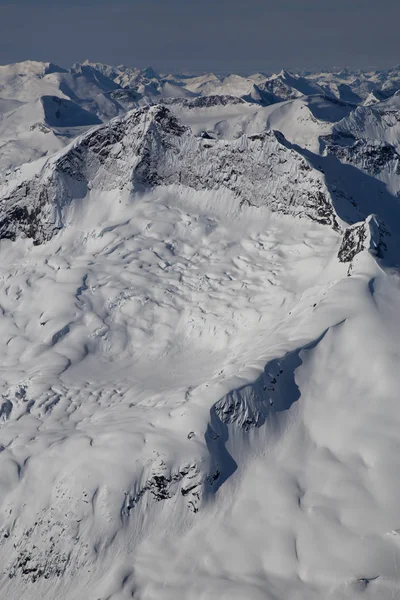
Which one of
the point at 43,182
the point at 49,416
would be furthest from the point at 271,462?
the point at 43,182

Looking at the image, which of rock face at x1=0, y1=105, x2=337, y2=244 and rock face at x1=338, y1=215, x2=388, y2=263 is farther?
rock face at x1=0, y1=105, x2=337, y2=244

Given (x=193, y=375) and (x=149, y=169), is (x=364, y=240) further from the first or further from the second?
(x=149, y=169)

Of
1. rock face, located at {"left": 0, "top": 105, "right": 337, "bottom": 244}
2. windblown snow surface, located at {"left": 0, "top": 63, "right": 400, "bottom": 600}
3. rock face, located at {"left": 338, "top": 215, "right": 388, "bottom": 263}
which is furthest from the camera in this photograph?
rock face, located at {"left": 0, "top": 105, "right": 337, "bottom": 244}

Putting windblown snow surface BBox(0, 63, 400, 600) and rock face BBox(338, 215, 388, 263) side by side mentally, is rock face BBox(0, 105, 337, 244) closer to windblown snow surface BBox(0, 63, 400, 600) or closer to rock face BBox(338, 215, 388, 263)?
windblown snow surface BBox(0, 63, 400, 600)

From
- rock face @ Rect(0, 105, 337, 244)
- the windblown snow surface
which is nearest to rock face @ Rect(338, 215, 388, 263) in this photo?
the windblown snow surface

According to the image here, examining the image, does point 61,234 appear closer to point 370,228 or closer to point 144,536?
point 370,228

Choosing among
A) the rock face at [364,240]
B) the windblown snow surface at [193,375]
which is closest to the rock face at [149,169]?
the windblown snow surface at [193,375]
